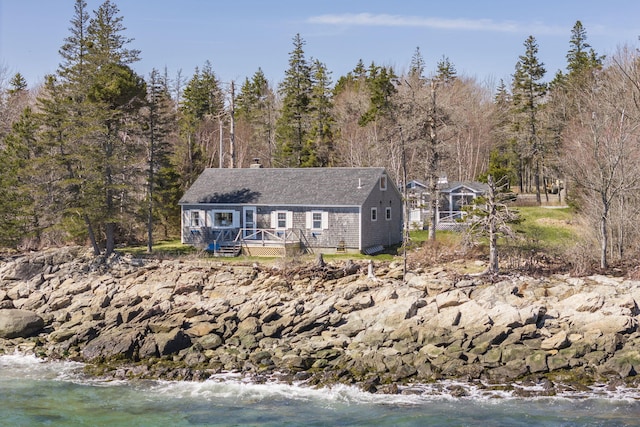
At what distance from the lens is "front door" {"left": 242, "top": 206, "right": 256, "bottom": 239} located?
3247 cm

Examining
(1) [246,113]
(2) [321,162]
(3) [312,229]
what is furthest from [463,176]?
(3) [312,229]

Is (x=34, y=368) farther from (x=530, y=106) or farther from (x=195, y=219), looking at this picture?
(x=530, y=106)

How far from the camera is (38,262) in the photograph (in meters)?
29.8

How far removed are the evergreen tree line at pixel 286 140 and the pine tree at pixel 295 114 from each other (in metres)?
0.12

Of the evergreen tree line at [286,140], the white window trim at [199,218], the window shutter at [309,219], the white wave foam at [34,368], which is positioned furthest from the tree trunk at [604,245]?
the white wave foam at [34,368]

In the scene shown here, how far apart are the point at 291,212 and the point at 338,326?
36.4ft

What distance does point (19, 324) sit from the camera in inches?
901

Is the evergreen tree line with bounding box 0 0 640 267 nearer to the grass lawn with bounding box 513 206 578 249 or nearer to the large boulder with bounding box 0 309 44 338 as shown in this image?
the grass lawn with bounding box 513 206 578 249

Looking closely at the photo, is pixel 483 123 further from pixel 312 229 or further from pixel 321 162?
pixel 312 229

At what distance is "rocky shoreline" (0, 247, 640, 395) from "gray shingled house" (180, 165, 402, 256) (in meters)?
4.20

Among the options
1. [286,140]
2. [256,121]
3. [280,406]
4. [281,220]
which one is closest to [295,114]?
[286,140]

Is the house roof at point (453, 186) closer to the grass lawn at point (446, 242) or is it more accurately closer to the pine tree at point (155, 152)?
the grass lawn at point (446, 242)

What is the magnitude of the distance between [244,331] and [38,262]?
13.4 metres

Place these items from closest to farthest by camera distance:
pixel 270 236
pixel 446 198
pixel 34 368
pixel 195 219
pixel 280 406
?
pixel 280 406 < pixel 34 368 < pixel 270 236 < pixel 195 219 < pixel 446 198
